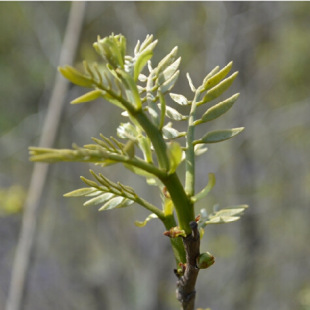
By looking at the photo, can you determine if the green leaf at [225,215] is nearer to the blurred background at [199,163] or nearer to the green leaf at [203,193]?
the green leaf at [203,193]

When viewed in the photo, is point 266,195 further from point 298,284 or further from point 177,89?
point 177,89

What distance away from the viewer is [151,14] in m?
3.93

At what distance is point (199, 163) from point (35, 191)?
1.79 m

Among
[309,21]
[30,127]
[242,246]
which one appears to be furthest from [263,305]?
[309,21]

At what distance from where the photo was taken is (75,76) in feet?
1.04

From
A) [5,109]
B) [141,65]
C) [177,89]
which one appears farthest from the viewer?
[5,109]

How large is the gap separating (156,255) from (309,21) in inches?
119

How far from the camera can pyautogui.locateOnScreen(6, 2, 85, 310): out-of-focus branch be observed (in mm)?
1434

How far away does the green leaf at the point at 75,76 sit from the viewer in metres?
0.31

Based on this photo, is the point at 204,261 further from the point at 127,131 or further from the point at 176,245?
the point at 127,131

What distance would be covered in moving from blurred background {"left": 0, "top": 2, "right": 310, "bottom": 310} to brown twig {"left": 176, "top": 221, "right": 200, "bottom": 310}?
2.41 m

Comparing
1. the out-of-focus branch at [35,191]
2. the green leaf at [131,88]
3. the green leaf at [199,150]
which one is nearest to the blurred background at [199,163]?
the out-of-focus branch at [35,191]

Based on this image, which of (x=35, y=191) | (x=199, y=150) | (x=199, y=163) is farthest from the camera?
(x=199, y=163)

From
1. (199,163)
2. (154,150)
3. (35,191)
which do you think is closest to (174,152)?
(154,150)
